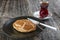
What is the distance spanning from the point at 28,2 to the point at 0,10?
0.28 metres

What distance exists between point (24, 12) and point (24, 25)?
261mm

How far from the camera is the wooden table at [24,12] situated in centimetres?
90

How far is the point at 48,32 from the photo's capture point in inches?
36.6

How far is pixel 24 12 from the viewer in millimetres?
1158

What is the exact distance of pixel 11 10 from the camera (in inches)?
46.8

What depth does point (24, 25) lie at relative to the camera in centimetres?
92

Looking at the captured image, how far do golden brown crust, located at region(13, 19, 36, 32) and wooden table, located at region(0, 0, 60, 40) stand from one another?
6cm

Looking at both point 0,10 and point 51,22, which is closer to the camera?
point 51,22

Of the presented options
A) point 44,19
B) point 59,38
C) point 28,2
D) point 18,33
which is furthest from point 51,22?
point 28,2

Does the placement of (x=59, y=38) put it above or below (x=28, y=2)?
below

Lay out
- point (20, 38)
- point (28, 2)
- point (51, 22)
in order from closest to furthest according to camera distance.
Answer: point (20, 38)
point (51, 22)
point (28, 2)

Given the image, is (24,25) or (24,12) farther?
(24,12)

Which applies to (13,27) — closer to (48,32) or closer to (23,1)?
(48,32)

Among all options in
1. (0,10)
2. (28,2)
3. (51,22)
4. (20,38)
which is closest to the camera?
(20,38)
